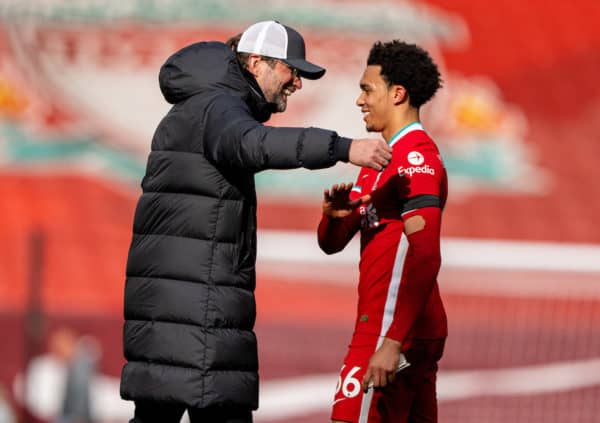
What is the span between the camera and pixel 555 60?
18.5m

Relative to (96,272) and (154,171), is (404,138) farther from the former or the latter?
(96,272)

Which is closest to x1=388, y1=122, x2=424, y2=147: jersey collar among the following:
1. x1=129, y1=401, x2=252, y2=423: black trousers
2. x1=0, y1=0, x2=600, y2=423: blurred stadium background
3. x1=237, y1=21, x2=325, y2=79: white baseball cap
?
x1=237, y1=21, x2=325, y2=79: white baseball cap

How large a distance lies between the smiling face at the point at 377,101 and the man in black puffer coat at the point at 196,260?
472 mm

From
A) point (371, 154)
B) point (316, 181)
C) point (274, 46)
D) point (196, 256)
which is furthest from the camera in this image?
point (316, 181)

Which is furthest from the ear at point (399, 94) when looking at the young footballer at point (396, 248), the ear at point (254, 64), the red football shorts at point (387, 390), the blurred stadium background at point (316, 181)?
the blurred stadium background at point (316, 181)

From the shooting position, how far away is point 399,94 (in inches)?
173

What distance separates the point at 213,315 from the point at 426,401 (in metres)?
0.91

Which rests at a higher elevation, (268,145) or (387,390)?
(268,145)

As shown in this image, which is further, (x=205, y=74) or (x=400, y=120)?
(x=400, y=120)

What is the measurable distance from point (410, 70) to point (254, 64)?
558 millimetres

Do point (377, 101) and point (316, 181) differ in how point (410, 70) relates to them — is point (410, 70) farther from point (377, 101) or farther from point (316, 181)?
point (316, 181)

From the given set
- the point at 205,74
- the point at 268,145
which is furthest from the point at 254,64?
the point at 268,145

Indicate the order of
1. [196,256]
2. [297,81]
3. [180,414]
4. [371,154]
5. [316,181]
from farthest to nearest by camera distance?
[316,181] → [297,81] → [180,414] → [196,256] → [371,154]

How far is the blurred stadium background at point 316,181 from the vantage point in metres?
13.4
